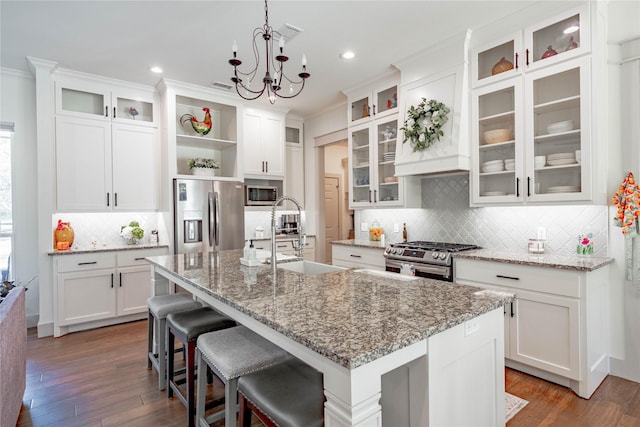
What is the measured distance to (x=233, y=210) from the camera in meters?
4.59

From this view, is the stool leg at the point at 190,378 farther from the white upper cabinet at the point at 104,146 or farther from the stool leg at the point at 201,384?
the white upper cabinet at the point at 104,146

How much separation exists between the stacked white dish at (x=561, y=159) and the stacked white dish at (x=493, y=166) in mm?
376

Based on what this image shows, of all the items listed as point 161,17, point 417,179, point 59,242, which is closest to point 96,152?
point 59,242

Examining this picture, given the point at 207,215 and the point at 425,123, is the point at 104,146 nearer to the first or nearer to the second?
the point at 207,215

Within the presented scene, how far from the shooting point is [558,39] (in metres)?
2.69

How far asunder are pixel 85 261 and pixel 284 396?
350 centimetres

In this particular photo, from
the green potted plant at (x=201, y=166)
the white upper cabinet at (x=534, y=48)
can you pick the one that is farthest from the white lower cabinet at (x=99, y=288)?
the white upper cabinet at (x=534, y=48)

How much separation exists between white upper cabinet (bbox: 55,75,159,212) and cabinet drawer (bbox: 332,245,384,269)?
245 cm

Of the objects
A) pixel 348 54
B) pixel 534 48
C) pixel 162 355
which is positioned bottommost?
pixel 162 355

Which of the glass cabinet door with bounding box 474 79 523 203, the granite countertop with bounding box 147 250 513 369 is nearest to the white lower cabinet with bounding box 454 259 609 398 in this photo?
the glass cabinet door with bounding box 474 79 523 203

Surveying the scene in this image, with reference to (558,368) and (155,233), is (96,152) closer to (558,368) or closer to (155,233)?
(155,233)

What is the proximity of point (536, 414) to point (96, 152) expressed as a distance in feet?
15.8

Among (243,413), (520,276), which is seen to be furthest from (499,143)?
(243,413)

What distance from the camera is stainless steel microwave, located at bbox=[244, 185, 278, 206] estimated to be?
4941 mm
